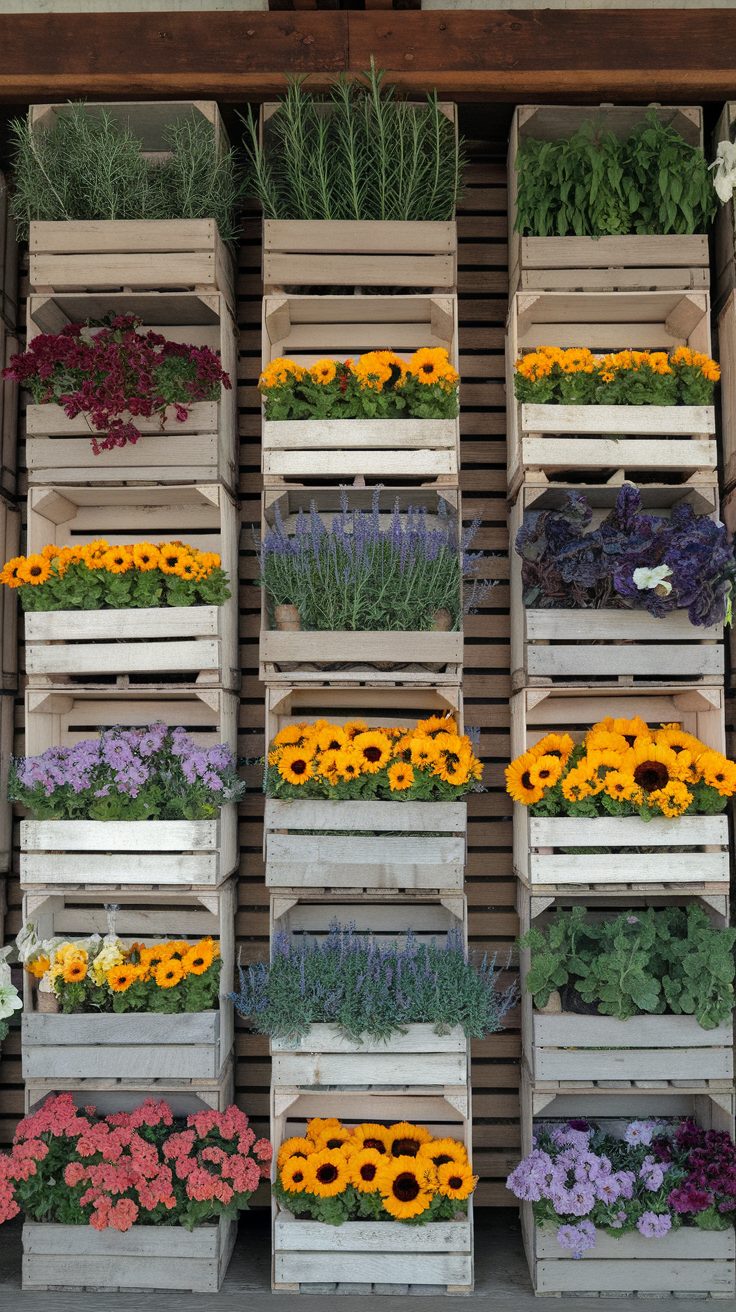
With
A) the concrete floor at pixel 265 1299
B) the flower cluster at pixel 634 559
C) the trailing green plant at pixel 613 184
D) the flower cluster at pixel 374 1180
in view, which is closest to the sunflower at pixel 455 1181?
the flower cluster at pixel 374 1180

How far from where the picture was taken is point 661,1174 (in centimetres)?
344

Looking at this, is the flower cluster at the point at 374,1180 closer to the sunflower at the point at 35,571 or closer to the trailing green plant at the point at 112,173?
the sunflower at the point at 35,571

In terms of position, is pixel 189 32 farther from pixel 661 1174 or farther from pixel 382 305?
pixel 661 1174

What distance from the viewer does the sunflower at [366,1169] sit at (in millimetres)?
3408

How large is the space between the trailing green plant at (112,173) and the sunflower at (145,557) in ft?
3.92

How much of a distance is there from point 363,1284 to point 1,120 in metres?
4.33

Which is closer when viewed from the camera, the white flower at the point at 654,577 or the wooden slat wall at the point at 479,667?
the white flower at the point at 654,577

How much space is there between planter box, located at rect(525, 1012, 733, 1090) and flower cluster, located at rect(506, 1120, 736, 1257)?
239mm

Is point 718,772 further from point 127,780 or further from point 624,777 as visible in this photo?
point 127,780

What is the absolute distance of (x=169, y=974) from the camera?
3.54m

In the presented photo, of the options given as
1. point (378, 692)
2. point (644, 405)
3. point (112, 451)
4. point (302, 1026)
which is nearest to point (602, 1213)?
point (302, 1026)

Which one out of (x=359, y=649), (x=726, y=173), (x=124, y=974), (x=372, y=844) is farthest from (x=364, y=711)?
(x=726, y=173)

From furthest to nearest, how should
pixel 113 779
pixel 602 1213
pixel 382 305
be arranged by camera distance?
pixel 382 305
pixel 113 779
pixel 602 1213

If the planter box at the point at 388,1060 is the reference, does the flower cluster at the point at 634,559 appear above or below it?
above
